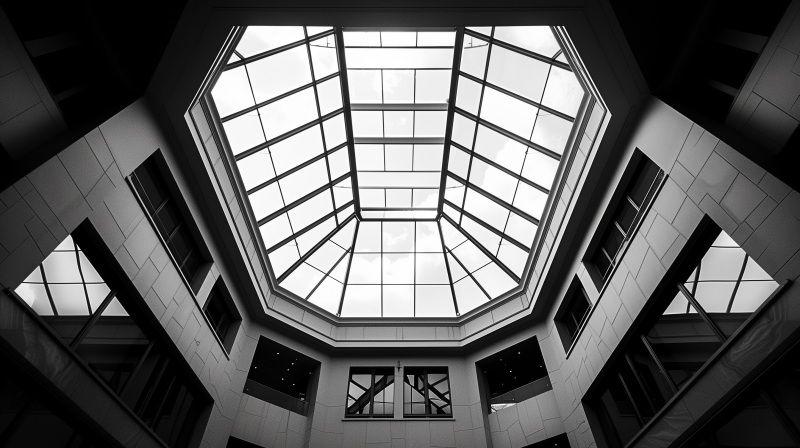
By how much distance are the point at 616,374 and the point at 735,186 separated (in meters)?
7.05

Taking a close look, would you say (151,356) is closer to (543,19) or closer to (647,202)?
(543,19)

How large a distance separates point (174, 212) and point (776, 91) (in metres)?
14.9

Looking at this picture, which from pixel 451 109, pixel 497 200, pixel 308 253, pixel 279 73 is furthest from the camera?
pixel 308 253

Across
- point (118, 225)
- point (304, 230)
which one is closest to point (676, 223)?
point (118, 225)

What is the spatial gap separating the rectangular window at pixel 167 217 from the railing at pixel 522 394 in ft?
42.4

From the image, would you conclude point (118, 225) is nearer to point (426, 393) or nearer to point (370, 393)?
point (370, 393)

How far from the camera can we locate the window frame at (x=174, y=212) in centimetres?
1159

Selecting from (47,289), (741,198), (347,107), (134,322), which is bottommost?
(47,289)

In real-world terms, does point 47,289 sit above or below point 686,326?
below

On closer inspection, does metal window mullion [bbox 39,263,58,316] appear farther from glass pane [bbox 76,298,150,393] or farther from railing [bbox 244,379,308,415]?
railing [bbox 244,379,308,415]

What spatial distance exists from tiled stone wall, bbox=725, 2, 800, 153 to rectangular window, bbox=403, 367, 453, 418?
14796 mm

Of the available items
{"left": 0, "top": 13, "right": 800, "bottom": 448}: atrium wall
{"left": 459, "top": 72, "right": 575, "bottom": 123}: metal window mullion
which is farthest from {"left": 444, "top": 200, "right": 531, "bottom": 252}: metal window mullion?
{"left": 459, "top": 72, "right": 575, "bottom": 123}: metal window mullion

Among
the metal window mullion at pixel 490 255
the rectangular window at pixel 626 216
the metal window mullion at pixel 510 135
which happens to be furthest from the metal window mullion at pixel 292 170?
the rectangular window at pixel 626 216

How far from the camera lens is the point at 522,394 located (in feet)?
58.3
